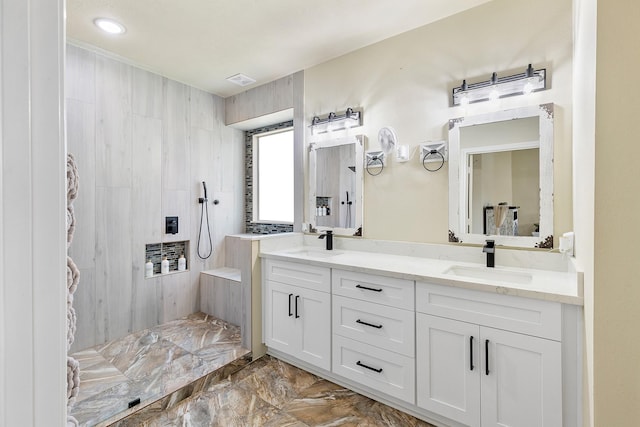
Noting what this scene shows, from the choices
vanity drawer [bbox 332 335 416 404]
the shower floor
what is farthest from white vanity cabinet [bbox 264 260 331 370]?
the shower floor

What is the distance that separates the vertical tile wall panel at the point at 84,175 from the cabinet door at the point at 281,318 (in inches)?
63.2

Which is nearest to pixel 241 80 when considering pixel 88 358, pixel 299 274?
pixel 299 274

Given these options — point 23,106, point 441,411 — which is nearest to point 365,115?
point 441,411

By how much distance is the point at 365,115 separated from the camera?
2.78 metres

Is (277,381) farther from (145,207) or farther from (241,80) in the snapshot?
(241,80)

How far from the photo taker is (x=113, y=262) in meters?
2.88

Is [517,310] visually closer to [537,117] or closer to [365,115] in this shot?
[537,117]

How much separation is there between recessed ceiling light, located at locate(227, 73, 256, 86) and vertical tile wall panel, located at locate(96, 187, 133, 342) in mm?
1538

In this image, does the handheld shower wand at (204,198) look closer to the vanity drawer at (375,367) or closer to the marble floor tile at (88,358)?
the marble floor tile at (88,358)

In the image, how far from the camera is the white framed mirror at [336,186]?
2.82 m

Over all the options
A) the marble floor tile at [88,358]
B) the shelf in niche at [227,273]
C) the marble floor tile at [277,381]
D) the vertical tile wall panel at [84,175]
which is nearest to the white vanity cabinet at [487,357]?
the marble floor tile at [277,381]

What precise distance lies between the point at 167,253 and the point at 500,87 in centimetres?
336

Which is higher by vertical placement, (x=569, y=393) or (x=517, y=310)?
(x=517, y=310)

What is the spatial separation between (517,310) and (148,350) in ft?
9.11
